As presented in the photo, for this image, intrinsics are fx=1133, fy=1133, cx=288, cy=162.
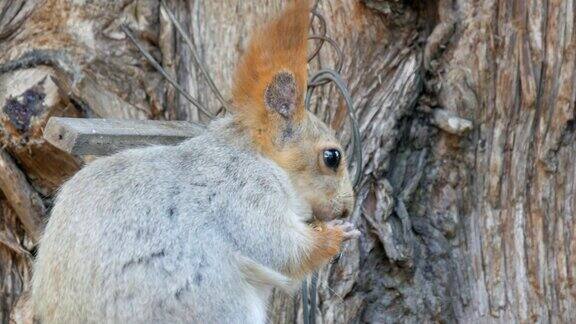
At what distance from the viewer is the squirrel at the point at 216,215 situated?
7.98ft

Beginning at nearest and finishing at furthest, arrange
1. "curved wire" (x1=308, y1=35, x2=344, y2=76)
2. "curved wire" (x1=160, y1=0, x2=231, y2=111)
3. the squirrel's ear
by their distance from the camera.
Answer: the squirrel's ear
"curved wire" (x1=308, y1=35, x2=344, y2=76)
"curved wire" (x1=160, y1=0, x2=231, y2=111)

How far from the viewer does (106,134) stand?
275 centimetres

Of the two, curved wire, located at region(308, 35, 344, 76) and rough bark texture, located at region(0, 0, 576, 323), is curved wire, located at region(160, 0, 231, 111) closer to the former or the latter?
rough bark texture, located at region(0, 0, 576, 323)

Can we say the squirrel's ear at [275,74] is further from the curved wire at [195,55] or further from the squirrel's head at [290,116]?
the curved wire at [195,55]

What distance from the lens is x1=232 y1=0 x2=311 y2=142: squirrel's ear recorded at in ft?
8.41

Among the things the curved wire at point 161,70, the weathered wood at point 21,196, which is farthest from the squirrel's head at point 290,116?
the weathered wood at point 21,196

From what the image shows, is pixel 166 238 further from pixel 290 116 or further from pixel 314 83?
pixel 314 83

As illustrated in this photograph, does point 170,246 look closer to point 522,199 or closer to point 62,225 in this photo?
point 62,225

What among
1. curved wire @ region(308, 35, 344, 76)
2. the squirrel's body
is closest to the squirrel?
the squirrel's body

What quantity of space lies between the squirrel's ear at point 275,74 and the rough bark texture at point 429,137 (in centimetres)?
47

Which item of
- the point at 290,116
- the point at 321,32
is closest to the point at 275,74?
the point at 290,116

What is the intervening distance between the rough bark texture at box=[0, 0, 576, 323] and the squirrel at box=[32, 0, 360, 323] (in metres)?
0.36

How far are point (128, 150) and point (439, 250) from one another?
3.04ft

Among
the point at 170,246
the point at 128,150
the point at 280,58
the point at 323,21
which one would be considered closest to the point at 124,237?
the point at 170,246
